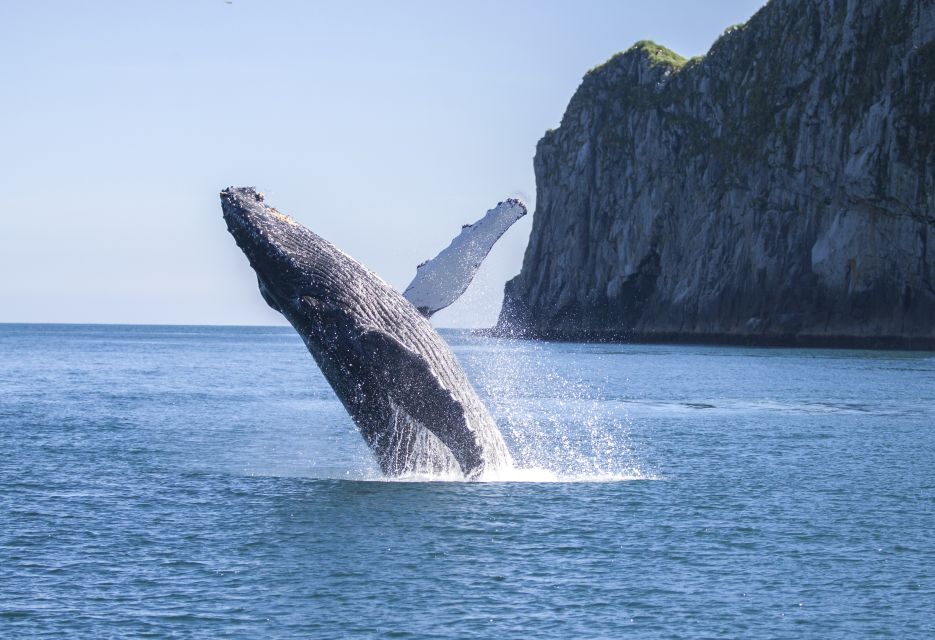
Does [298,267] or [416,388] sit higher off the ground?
[298,267]

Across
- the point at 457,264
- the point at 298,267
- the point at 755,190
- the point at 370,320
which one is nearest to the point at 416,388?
the point at 370,320

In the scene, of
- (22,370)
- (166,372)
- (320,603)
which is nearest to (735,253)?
(166,372)

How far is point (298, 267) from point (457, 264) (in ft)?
7.33

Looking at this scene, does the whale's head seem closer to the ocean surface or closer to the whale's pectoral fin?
the whale's pectoral fin

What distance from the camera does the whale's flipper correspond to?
14.6m

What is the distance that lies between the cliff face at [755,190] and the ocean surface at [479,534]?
164ft

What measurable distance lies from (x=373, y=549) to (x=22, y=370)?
5376 centimetres

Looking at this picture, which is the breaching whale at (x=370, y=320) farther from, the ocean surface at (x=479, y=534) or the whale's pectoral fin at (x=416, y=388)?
the ocean surface at (x=479, y=534)

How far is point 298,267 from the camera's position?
13.4 metres

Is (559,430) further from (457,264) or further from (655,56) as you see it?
(655,56)

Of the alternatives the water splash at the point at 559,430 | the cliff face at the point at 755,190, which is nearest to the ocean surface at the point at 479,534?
the water splash at the point at 559,430

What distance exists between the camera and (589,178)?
116500mm

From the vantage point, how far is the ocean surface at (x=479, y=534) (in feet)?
35.9

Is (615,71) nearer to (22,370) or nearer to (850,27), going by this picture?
(850,27)
